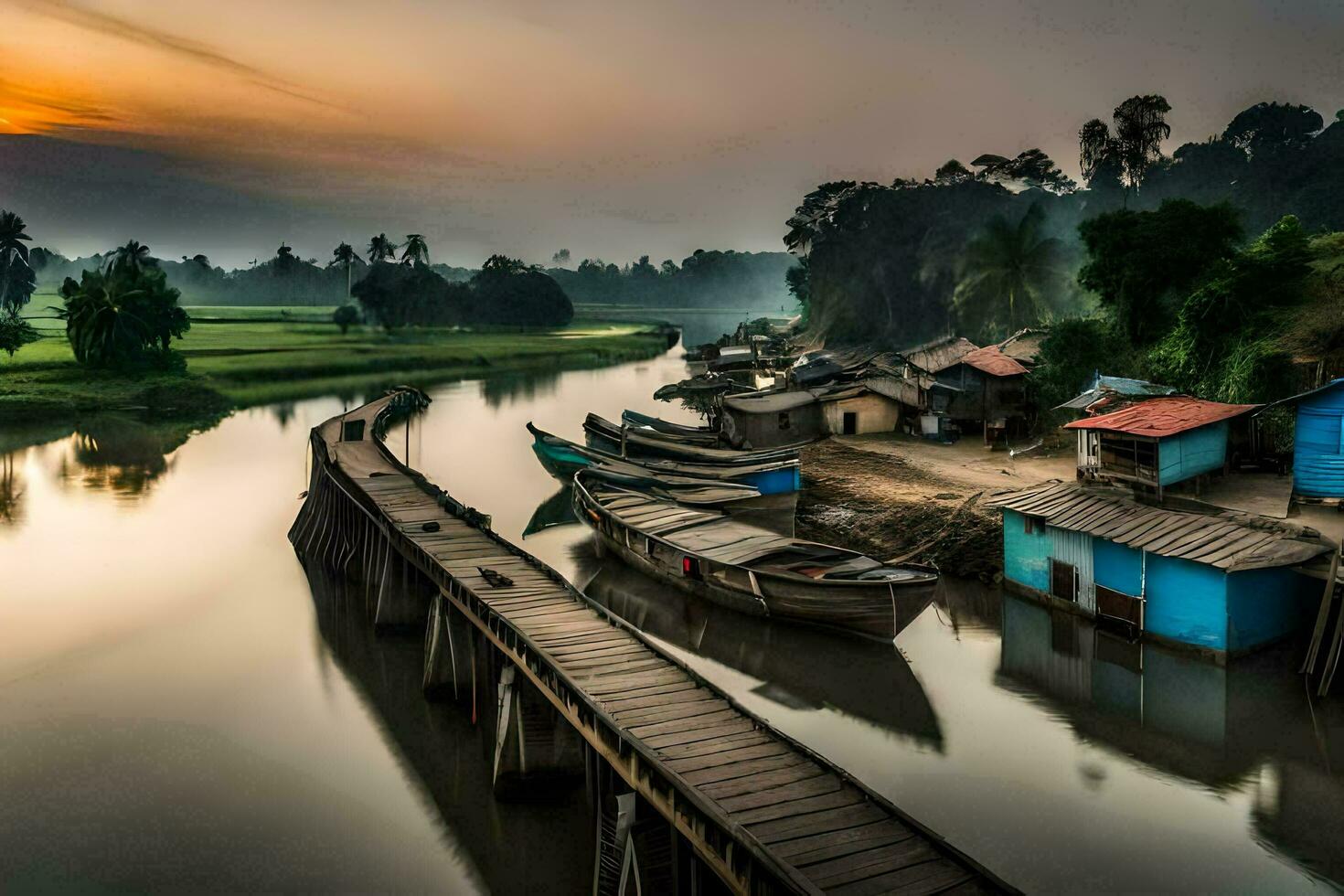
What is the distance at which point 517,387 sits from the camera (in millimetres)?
87375

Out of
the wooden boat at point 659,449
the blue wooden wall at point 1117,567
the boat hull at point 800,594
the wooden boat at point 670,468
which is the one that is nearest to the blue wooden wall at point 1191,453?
the blue wooden wall at point 1117,567

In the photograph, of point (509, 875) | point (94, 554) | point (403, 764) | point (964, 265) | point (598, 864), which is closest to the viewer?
point (598, 864)

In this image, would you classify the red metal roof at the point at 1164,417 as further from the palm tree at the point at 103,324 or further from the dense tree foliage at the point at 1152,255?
the palm tree at the point at 103,324

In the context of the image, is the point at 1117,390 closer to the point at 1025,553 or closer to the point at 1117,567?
the point at 1025,553

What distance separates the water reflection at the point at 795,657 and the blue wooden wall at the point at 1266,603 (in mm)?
6578

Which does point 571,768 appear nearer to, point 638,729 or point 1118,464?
point 638,729

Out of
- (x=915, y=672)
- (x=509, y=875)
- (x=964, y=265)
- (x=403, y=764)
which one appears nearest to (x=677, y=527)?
(x=915, y=672)

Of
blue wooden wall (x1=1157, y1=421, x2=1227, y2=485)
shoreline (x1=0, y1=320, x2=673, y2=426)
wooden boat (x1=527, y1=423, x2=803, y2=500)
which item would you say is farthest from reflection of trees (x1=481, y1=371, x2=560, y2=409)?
blue wooden wall (x1=1157, y1=421, x2=1227, y2=485)

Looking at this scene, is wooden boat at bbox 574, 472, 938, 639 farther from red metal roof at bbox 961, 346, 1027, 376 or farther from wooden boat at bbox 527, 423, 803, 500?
red metal roof at bbox 961, 346, 1027, 376

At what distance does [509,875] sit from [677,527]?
14.1m

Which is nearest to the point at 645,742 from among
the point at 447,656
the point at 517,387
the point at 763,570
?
the point at 447,656

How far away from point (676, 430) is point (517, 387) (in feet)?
143

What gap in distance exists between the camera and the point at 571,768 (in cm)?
1529

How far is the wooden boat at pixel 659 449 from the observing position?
35.1 metres
